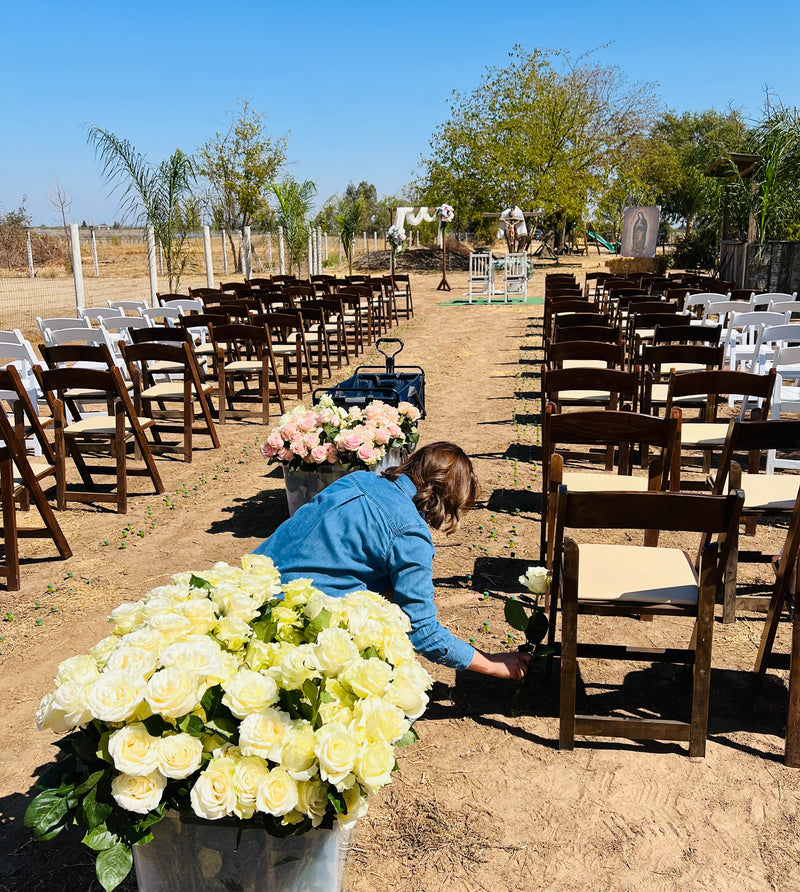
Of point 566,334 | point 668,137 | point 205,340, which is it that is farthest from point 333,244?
point 566,334

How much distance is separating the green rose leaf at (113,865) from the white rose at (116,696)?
260 millimetres

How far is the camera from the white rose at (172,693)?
156 cm

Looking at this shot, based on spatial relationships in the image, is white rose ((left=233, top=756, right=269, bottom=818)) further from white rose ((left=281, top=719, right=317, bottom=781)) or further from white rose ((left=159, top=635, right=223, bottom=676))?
white rose ((left=159, top=635, right=223, bottom=676))

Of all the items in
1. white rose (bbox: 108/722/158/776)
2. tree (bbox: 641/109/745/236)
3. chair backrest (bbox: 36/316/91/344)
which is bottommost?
white rose (bbox: 108/722/158/776)

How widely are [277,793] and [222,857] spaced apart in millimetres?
312

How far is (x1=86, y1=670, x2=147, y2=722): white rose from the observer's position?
1.55 m

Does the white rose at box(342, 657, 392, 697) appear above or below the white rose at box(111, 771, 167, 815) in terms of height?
above

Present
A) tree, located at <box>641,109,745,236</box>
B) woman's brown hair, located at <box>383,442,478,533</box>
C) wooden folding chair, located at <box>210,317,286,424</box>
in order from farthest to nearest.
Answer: tree, located at <box>641,109,745,236</box> < wooden folding chair, located at <box>210,317,286,424</box> < woman's brown hair, located at <box>383,442,478,533</box>

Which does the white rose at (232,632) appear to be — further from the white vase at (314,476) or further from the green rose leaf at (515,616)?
the white vase at (314,476)

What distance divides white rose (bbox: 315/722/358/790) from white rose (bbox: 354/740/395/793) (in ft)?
0.08

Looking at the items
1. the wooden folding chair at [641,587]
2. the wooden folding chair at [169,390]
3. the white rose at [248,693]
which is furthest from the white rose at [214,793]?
the wooden folding chair at [169,390]

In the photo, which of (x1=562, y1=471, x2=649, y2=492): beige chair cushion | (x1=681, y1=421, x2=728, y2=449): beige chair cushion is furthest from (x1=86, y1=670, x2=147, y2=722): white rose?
(x1=681, y1=421, x2=728, y2=449): beige chair cushion

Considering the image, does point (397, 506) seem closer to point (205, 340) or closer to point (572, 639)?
point (572, 639)

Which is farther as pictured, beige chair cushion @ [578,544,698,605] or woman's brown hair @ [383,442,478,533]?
beige chair cushion @ [578,544,698,605]
